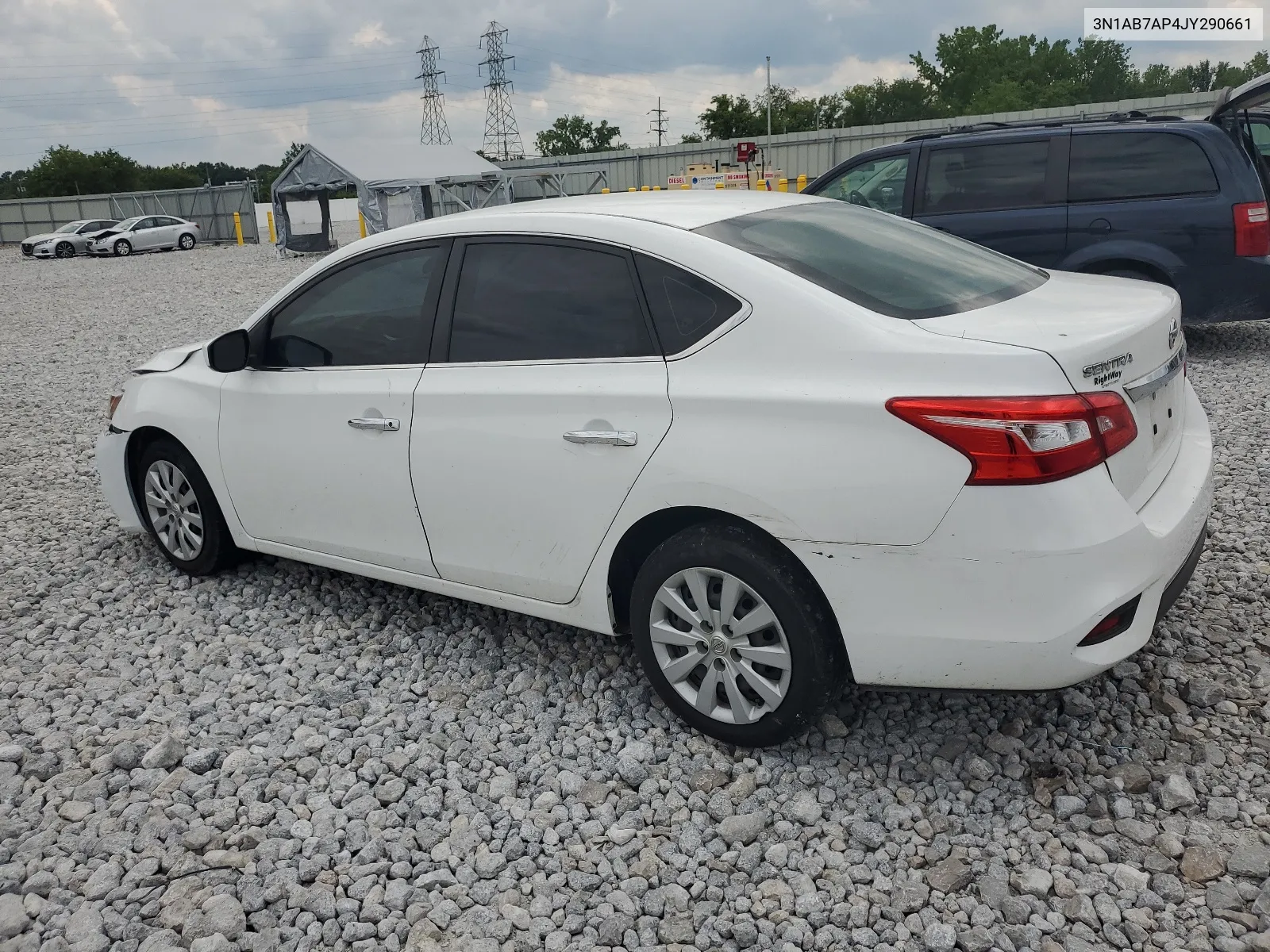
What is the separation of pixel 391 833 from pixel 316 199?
29.3m

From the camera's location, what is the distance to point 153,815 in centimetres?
310

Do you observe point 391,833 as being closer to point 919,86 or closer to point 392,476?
point 392,476

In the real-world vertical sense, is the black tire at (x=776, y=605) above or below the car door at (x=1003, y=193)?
below

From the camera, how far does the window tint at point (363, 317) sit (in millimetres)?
3758

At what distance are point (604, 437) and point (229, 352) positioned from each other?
1.92 metres

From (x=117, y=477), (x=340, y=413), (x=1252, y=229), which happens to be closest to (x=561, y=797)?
(x=340, y=413)

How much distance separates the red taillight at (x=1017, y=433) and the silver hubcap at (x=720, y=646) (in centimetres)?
73

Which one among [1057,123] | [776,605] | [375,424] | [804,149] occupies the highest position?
[804,149]

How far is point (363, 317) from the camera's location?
3951mm

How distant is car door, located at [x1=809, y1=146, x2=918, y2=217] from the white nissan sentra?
5.12 metres

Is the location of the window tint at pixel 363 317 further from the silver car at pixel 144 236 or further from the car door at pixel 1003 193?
the silver car at pixel 144 236

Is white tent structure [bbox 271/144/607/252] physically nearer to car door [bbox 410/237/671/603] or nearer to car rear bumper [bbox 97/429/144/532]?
car rear bumper [bbox 97/429/144/532]

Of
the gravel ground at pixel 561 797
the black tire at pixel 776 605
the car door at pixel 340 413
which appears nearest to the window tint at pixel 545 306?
the car door at pixel 340 413

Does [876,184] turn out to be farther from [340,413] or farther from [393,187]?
[393,187]
